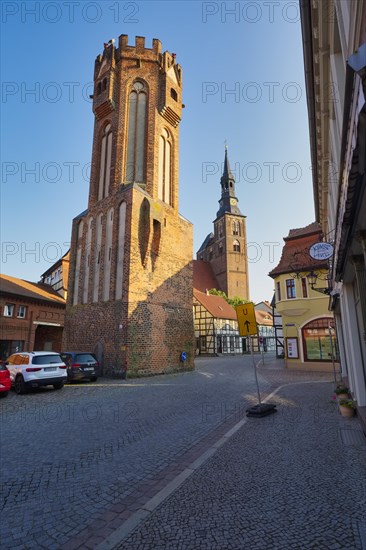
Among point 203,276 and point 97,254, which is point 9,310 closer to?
point 97,254

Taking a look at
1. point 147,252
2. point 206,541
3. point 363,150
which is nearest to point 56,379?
point 147,252

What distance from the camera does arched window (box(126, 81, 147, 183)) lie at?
2114cm

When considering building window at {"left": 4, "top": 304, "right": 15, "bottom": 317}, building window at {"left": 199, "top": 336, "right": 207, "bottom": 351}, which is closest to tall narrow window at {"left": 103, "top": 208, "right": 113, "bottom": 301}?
building window at {"left": 4, "top": 304, "right": 15, "bottom": 317}

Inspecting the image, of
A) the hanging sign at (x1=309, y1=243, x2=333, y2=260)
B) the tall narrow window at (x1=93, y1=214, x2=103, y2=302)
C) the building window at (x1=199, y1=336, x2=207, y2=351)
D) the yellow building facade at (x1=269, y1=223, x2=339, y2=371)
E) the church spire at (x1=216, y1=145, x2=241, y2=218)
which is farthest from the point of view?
the church spire at (x1=216, y1=145, x2=241, y2=218)

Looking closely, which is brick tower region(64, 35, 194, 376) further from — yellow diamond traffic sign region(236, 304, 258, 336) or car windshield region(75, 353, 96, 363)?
yellow diamond traffic sign region(236, 304, 258, 336)

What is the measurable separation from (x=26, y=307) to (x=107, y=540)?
1170 inches

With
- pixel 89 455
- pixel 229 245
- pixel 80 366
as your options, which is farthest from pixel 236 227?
pixel 89 455

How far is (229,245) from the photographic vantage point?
7369 centimetres

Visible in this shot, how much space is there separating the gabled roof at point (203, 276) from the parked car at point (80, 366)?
55.7 meters

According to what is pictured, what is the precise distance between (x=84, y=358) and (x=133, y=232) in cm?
735

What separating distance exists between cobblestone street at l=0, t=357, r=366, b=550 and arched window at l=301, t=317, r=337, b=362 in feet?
44.8

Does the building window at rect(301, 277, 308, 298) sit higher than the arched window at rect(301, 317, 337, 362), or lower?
higher

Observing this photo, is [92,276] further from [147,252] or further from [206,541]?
[206,541]

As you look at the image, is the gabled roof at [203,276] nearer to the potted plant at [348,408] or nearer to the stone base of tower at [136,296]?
the stone base of tower at [136,296]
